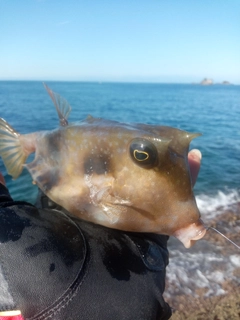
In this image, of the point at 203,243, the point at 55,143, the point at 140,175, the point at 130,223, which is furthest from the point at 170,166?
the point at 203,243

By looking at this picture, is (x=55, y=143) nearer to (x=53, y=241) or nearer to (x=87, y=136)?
(x=87, y=136)

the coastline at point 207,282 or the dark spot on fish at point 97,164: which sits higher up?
the dark spot on fish at point 97,164

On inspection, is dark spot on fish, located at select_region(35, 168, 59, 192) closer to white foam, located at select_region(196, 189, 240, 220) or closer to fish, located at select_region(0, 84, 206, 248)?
fish, located at select_region(0, 84, 206, 248)

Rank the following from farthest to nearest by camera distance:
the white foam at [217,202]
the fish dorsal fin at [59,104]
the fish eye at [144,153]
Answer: the white foam at [217,202], the fish dorsal fin at [59,104], the fish eye at [144,153]

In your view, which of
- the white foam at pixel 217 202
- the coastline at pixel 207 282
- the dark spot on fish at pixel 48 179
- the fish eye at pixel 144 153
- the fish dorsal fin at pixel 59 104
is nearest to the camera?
the fish eye at pixel 144 153

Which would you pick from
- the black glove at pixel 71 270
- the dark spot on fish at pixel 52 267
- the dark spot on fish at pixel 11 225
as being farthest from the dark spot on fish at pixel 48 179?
the dark spot on fish at pixel 52 267

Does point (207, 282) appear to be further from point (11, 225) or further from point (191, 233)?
point (11, 225)

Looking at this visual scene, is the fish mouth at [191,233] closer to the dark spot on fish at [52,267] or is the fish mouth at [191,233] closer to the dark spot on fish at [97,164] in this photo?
the dark spot on fish at [97,164]
